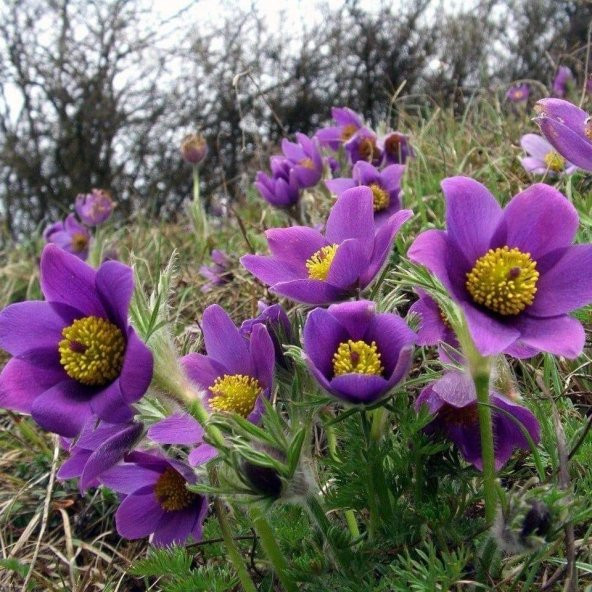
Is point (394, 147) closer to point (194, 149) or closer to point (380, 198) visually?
point (380, 198)

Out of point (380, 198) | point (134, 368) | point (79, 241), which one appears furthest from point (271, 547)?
point (79, 241)

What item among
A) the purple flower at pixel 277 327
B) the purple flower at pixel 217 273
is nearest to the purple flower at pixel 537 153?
the purple flower at pixel 217 273

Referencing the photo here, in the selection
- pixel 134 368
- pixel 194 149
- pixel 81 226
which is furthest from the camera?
pixel 81 226

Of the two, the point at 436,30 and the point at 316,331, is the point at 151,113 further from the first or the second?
the point at 316,331

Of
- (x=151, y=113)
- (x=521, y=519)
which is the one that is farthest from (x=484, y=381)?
(x=151, y=113)

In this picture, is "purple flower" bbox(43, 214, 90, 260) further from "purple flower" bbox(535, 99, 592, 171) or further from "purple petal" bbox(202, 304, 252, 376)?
"purple flower" bbox(535, 99, 592, 171)

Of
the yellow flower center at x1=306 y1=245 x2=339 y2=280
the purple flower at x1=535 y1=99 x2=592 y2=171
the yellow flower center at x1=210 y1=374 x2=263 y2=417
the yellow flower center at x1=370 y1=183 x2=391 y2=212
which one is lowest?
the yellow flower center at x1=370 y1=183 x2=391 y2=212

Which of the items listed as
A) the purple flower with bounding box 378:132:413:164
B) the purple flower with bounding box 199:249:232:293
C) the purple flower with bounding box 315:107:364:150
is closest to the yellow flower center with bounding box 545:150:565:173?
the purple flower with bounding box 378:132:413:164
